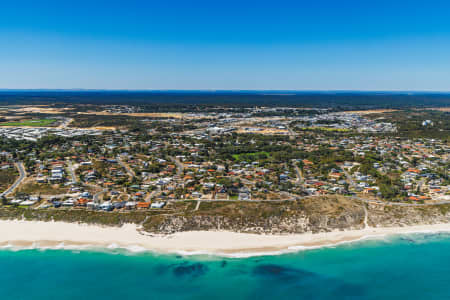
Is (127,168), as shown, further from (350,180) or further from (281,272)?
(350,180)

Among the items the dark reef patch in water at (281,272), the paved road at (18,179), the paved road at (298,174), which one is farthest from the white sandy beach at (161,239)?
the paved road at (298,174)

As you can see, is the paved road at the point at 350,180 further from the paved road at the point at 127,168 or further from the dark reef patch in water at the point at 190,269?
the paved road at the point at 127,168

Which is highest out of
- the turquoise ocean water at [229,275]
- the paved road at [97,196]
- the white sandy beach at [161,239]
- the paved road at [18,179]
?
the paved road at [18,179]

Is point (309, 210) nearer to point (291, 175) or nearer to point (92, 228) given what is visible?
point (291, 175)

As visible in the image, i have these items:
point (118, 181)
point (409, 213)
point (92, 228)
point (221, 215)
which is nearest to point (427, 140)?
point (409, 213)

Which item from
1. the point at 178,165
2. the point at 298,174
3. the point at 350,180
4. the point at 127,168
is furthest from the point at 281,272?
the point at 127,168

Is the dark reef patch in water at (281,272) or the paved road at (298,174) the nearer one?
the dark reef patch in water at (281,272)
